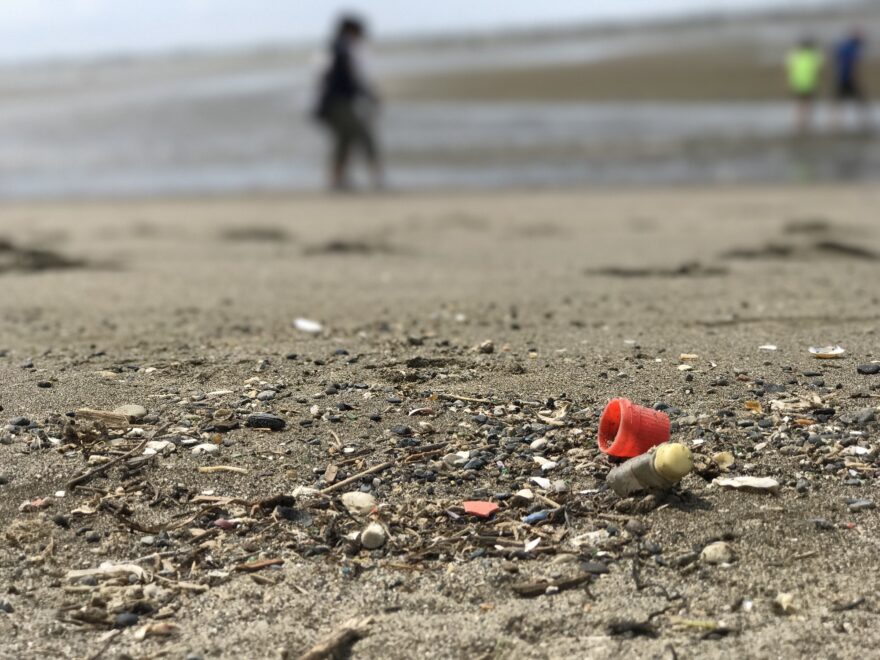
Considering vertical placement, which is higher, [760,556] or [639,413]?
[639,413]

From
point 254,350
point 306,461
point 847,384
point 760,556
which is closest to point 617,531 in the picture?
point 760,556

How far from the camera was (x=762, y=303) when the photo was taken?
16.4ft

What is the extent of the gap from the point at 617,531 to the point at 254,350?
1.91m

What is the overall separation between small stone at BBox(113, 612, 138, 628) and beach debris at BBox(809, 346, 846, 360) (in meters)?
2.62

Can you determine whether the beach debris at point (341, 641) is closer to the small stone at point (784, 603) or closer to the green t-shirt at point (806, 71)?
the small stone at point (784, 603)

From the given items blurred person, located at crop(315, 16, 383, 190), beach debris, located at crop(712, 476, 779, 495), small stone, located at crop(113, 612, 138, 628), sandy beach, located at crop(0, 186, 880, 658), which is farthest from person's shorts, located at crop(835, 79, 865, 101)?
small stone, located at crop(113, 612, 138, 628)

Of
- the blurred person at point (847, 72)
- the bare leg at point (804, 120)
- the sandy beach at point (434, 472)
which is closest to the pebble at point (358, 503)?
the sandy beach at point (434, 472)

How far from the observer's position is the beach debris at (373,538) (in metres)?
2.79

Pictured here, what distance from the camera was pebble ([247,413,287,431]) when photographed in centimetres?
335

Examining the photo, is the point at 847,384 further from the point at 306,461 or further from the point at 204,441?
the point at 204,441

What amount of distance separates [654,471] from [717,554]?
0.95 ft

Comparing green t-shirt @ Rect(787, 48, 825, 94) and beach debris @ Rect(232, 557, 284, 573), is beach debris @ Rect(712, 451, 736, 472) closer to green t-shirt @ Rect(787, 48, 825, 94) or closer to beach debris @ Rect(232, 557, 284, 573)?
beach debris @ Rect(232, 557, 284, 573)

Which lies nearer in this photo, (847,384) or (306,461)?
(306,461)

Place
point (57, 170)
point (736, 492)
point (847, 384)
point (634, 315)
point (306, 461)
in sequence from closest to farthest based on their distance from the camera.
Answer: point (736, 492) → point (306, 461) → point (847, 384) → point (634, 315) → point (57, 170)
